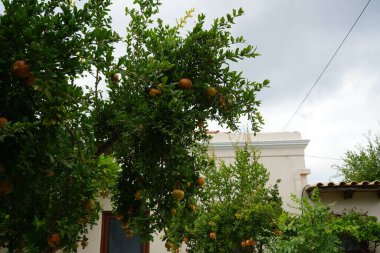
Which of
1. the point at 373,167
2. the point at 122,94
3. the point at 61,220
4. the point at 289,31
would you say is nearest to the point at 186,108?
the point at 122,94

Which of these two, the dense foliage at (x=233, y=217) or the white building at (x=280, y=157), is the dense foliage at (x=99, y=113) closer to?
the dense foliage at (x=233, y=217)

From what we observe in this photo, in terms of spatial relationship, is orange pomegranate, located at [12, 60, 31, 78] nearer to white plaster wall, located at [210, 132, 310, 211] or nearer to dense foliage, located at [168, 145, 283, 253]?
dense foliage, located at [168, 145, 283, 253]

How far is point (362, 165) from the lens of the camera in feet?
42.7

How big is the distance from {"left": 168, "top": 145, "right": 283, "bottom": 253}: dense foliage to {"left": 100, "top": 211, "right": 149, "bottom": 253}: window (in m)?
2.15

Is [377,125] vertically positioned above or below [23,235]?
above

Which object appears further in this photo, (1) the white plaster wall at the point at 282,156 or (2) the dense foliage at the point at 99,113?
A: (1) the white plaster wall at the point at 282,156

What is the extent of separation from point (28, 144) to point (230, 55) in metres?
1.85

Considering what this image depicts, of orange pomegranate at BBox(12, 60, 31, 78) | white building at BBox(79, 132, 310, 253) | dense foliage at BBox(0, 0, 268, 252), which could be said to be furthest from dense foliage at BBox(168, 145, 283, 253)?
→ orange pomegranate at BBox(12, 60, 31, 78)

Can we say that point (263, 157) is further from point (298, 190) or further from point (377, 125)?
point (377, 125)

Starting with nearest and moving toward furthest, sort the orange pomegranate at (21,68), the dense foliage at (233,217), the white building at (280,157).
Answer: the orange pomegranate at (21,68) → the dense foliage at (233,217) → the white building at (280,157)

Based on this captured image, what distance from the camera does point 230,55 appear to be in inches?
127

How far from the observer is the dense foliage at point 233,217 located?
675cm

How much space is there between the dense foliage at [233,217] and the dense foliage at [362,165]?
6901 millimetres

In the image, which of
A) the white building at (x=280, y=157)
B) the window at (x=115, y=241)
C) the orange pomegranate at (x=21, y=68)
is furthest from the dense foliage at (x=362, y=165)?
the orange pomegranate at (x=21, y=68)
